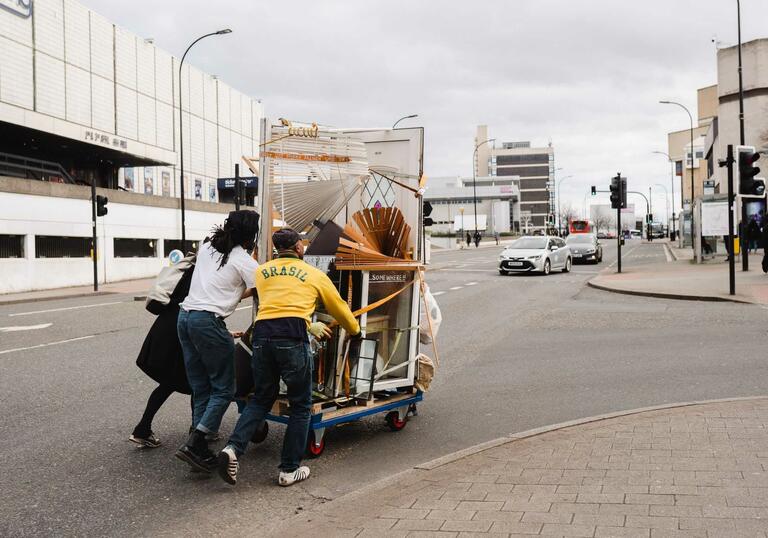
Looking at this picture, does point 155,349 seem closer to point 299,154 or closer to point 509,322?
point 299,154

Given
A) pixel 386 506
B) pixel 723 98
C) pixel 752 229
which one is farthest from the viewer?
pixel 723 98

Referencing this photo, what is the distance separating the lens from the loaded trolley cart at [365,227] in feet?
19.4

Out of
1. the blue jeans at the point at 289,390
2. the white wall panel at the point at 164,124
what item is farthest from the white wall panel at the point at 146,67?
the blue jeans at the point at 289,390

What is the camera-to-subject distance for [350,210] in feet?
21.7

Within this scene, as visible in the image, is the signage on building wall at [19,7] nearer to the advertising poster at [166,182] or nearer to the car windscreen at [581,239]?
the advertising poster at [166,182]

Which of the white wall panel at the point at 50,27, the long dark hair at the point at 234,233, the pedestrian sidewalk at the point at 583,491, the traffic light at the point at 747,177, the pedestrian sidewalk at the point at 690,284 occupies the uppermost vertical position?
the white wall panel at the point at 50,27

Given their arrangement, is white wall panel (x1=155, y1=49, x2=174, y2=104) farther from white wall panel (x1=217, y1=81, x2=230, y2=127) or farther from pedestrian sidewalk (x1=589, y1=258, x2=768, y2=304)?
pedestrian sidewalk (x1=589, y1=258, x2=768, y2=304)

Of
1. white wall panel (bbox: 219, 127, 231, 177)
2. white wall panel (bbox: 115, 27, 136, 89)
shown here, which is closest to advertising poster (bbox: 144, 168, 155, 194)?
white wall panel (bbox: 115, 27, 136, 89)

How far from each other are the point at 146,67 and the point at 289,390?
48.6m

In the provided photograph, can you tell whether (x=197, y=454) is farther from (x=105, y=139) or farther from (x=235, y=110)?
(x=235, y=110)

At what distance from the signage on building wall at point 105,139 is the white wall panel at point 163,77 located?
36.1ft

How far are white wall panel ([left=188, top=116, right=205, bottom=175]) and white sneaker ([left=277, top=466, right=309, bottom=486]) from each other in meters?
52.2

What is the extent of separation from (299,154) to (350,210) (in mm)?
680

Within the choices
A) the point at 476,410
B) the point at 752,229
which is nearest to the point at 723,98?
the point at 752,229
